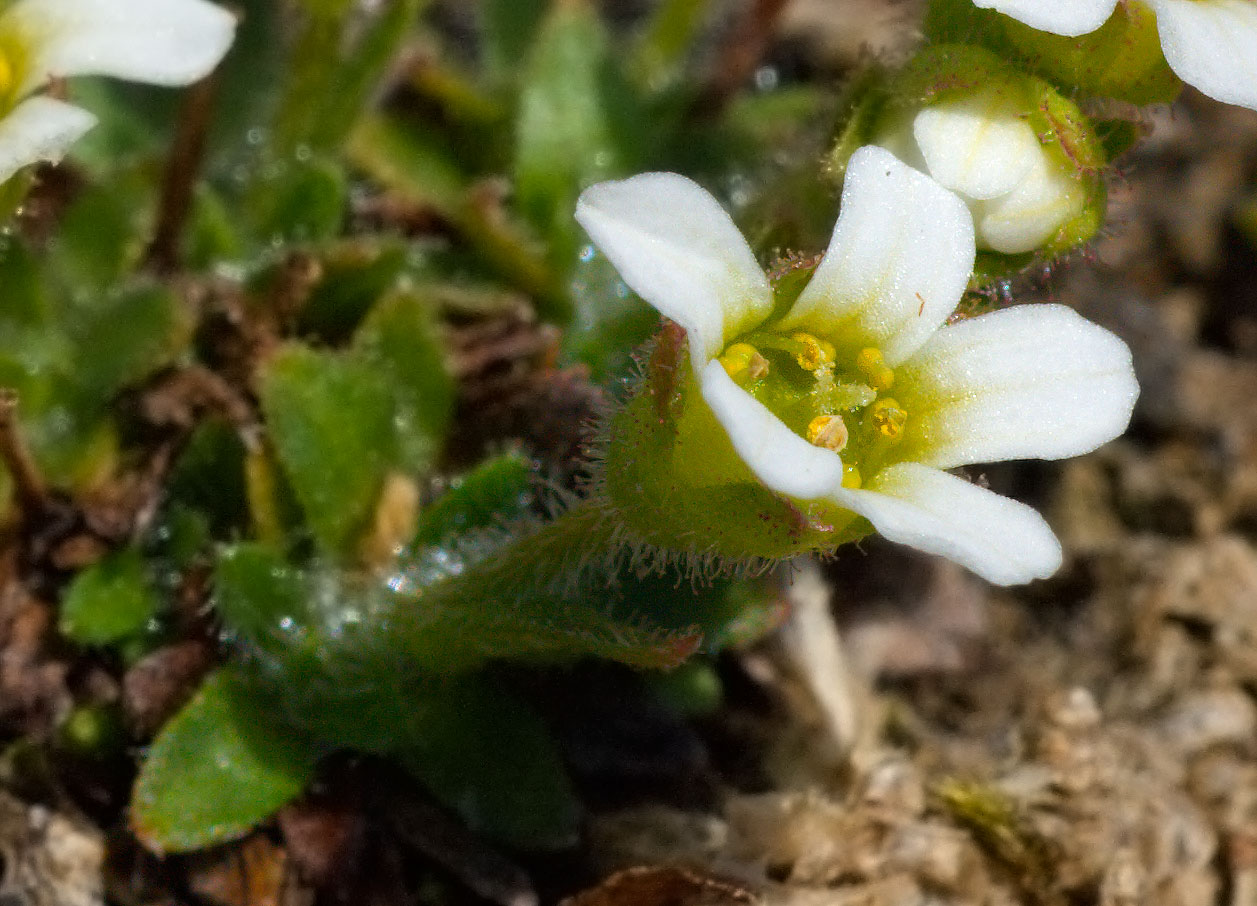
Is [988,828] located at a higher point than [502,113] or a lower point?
lower

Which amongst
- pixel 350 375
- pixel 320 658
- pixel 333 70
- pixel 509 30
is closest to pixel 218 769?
pixel 320 658

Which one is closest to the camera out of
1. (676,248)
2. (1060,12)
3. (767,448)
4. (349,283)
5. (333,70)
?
(767,448)

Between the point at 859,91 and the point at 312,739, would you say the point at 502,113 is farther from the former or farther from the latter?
the point at 312,739

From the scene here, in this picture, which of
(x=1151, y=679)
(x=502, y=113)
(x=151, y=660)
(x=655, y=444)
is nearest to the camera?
(x=655, y=444)

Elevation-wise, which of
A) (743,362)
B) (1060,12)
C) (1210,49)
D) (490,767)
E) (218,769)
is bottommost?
(490,767)

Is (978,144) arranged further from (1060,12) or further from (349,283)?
(349,283)

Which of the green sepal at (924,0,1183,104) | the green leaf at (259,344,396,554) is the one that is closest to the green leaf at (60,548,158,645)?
the green leaf at (259,344,396,554)

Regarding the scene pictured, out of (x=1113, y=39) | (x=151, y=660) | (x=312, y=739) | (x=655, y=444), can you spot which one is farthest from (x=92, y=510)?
(x=1113, y=39)
